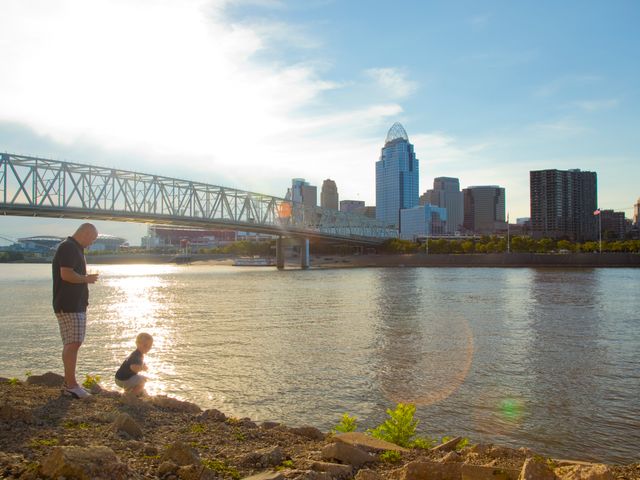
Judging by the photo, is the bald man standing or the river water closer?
the bald man standing

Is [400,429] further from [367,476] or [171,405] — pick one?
[171,405]

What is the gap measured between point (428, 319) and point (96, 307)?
75.5 ft

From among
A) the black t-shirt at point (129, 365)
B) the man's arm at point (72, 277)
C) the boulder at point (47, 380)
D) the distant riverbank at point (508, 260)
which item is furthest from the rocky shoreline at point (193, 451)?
the distant riverbank at point (508, 260)

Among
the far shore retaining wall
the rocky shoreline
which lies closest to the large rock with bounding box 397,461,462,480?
the rocky shoreline

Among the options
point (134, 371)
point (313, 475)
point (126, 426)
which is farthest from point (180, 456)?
point (134, 371)

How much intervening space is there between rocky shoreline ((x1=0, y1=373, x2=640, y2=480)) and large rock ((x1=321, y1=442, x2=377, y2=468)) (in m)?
0.01

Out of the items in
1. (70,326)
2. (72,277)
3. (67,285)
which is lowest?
(70,326)

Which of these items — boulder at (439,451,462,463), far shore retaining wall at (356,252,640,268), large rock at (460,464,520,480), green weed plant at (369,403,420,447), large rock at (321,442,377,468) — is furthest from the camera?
far shore retaining wall at (356,252,640,268)

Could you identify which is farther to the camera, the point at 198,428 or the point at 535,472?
the point at 198,428

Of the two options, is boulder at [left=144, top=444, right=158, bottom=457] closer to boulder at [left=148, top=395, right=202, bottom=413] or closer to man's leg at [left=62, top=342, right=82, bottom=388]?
boulder at [left=148, top=395, right=202, bottom=413]

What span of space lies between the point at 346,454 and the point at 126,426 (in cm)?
270

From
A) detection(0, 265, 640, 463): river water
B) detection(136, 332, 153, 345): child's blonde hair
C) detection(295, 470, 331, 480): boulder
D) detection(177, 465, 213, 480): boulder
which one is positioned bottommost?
detection(0, 265, 640, 463): river water

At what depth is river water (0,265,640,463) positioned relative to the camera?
10.4m

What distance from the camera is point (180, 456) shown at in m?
5.41
